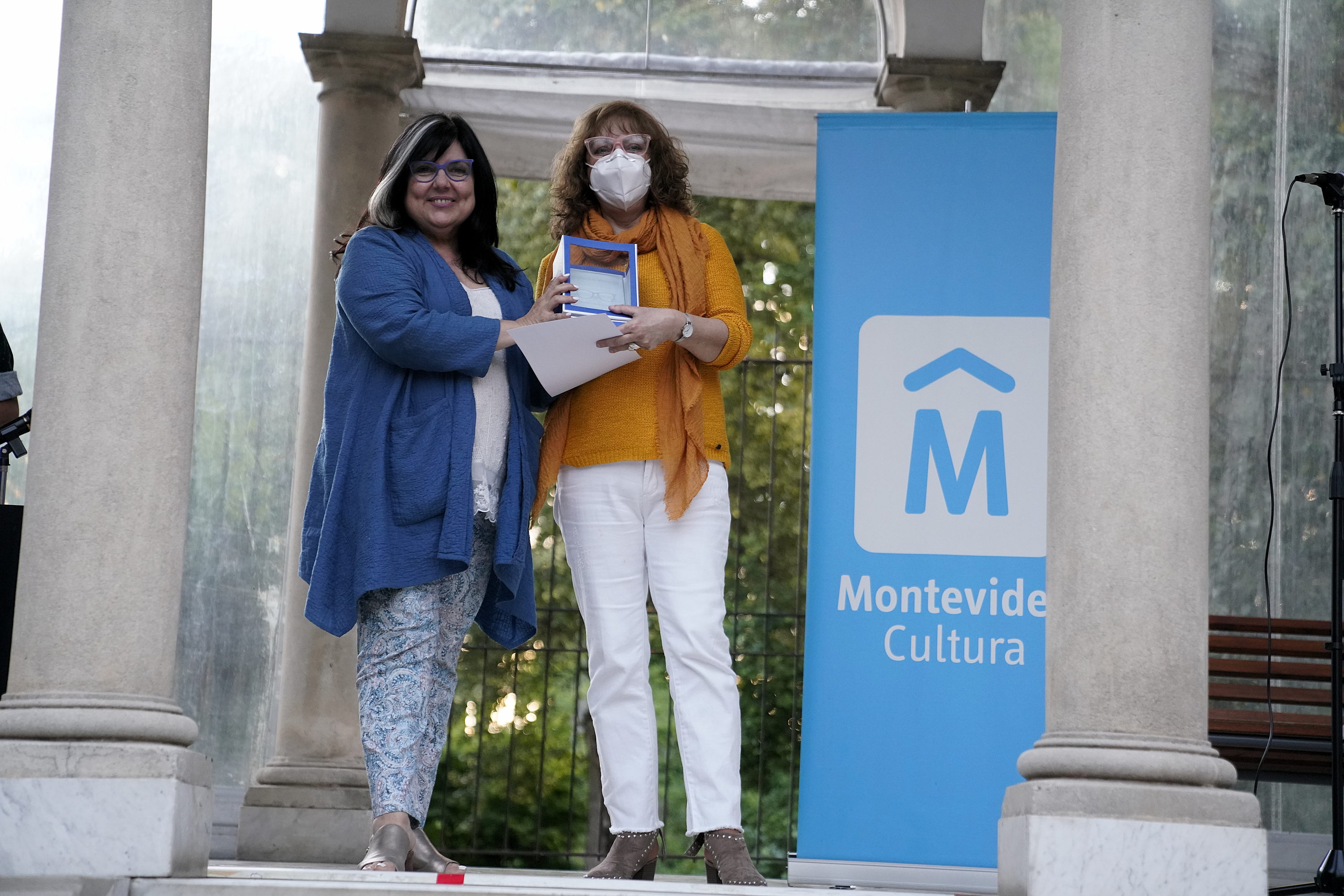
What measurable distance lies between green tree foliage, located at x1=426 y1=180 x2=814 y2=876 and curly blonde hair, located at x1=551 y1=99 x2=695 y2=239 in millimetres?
7492

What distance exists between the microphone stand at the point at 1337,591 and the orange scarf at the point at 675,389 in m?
2.29

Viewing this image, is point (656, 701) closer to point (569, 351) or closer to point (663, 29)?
point (663, 29)

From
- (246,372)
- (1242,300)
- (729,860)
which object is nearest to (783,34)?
(1242,300)

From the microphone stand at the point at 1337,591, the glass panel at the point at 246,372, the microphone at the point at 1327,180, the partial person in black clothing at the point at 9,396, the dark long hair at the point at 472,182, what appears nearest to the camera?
the dark long hair at the point at 472,182

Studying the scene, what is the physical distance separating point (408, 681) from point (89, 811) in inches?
32.9

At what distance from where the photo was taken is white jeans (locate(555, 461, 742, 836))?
438 centimetres

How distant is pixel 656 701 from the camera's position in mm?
13695

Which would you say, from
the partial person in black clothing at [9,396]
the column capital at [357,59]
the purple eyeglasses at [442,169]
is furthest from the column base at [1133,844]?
the column capital at [357,59]

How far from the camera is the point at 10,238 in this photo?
811 centimetres

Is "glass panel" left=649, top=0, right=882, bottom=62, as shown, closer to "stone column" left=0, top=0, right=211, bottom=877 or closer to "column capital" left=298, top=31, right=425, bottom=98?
"column capital" left=298, top=31, right=425, bottom=98

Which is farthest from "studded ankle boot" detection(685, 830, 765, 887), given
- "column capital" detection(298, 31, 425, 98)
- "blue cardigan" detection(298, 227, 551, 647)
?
"column capital" detection(298, 31, 425, 98)

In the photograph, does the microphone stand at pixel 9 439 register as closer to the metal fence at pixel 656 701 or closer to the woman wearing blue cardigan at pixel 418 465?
the woman wearing blue cardigan at pixel 418 465

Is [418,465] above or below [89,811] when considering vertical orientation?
above

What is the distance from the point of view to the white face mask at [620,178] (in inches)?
179
